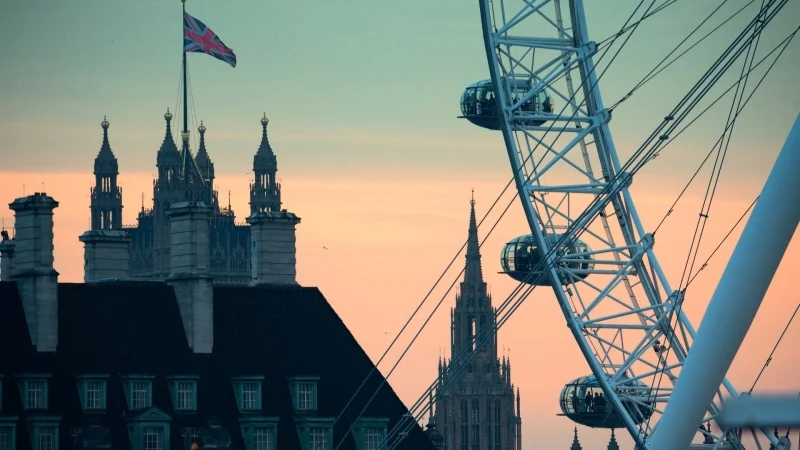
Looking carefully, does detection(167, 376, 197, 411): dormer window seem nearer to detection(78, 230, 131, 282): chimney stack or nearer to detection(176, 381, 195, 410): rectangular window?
detection(176, 381, 195, 410): rectangular window

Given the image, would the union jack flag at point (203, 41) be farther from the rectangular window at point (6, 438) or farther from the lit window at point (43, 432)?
the rectangular window at point (6, 438)

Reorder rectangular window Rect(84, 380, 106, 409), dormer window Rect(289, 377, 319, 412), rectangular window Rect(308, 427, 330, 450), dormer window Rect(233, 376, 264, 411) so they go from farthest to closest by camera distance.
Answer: dormer window Rect(289, 377, 319, 412)
dormer window Rect(233, 376, 264, 411)
rectangular window Rect(308, 427, 330, 450)
rectangular window Rect(84, 380, 106, 409)

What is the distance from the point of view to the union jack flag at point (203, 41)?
115 m

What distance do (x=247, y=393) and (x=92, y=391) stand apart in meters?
5.10

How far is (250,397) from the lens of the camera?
269ft

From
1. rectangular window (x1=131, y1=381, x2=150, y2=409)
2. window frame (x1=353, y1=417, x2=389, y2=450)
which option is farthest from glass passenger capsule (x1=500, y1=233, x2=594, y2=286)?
rectangular window (x1=131, y1=381, x2=150, y2=409)

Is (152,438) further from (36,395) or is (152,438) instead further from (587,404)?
(587,404)

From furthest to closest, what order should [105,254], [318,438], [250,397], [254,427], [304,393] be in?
[105,254]
[304,393]
[250,397]
[318,438]
[254,427]

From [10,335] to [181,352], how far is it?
5.64m

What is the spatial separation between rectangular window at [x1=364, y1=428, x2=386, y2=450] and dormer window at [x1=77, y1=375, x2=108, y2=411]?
831cm

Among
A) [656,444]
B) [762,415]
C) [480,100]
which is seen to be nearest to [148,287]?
[480,100]

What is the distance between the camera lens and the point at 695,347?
39.0 meters

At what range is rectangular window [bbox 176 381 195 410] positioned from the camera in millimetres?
81000

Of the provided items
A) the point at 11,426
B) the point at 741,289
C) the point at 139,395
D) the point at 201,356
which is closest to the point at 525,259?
the point at 201,356
